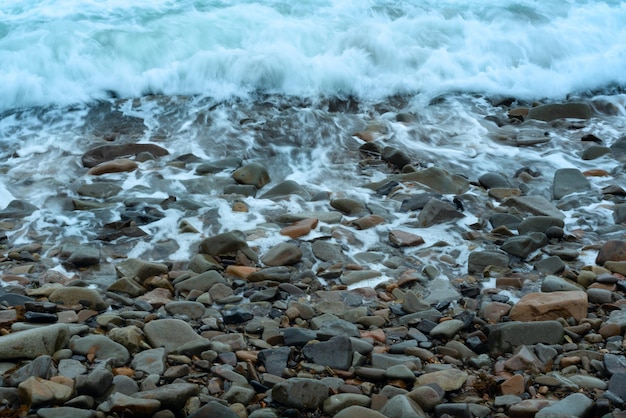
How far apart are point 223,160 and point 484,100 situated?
3114 millimetres

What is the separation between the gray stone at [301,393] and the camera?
2510 millimetres

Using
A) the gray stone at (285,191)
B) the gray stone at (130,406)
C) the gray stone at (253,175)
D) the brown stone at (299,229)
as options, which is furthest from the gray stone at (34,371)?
the gray stone at (253,175)

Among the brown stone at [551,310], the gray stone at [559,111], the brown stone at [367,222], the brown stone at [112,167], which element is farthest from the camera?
the gray stone at [559,111]

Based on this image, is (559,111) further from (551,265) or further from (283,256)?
(283,256)

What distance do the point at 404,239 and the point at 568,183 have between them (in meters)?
1.69

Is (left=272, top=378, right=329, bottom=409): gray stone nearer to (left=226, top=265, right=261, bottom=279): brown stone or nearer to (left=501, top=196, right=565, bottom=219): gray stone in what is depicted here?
(left=226, top=265, right=261, bottom=279): brown stone

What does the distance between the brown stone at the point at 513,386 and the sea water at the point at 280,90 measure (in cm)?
140

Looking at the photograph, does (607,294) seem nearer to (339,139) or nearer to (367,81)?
(339,139)

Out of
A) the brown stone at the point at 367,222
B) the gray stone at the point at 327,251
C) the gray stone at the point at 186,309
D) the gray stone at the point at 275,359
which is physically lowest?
the brown stone at the point at 367,222

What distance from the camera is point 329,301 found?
3.46m

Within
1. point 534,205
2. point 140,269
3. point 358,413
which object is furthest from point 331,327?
point 534,205

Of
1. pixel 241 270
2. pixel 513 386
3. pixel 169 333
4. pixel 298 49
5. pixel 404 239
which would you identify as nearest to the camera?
pixel 513 386

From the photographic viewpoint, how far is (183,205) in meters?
4.72

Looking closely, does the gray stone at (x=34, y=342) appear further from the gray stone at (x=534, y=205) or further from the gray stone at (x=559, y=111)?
the gray stone at (x=559, y=111)
